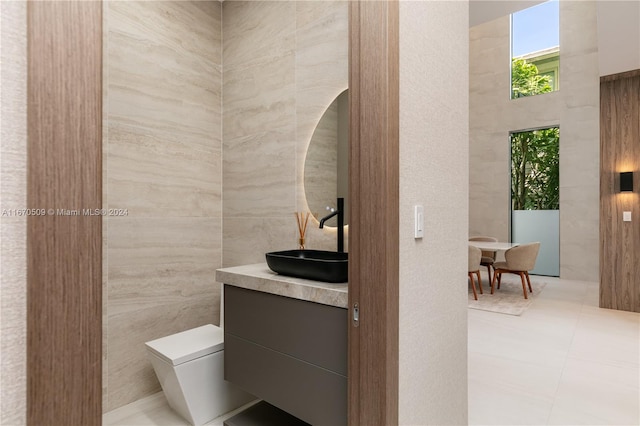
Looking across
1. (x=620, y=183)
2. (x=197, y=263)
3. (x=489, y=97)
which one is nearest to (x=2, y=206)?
(x=197, y=263)

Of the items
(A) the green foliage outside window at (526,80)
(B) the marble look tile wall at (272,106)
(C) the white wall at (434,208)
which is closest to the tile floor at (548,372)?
(C) the white wall at (434,208)

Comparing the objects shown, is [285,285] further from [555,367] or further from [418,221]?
[555,367]

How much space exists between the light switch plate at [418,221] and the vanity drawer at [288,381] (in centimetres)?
66

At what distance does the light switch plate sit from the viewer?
1402 millimetres

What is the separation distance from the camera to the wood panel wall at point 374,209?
3.95 ft

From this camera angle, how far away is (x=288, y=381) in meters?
1.74

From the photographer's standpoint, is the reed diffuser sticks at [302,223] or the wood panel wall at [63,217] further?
the reed diffuser sticks at [302,223]

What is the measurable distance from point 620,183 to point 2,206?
5794mm

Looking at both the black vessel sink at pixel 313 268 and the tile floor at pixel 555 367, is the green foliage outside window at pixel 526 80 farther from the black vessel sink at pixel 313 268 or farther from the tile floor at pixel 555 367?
the black vessel sink at pixel 313 268

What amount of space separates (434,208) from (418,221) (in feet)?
0.60

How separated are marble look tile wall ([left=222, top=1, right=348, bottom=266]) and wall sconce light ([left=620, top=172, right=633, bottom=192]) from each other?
4.18m

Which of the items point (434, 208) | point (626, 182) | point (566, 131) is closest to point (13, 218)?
point (434, 208)

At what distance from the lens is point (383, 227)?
3.95 feet

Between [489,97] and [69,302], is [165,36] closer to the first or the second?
[69,302]
